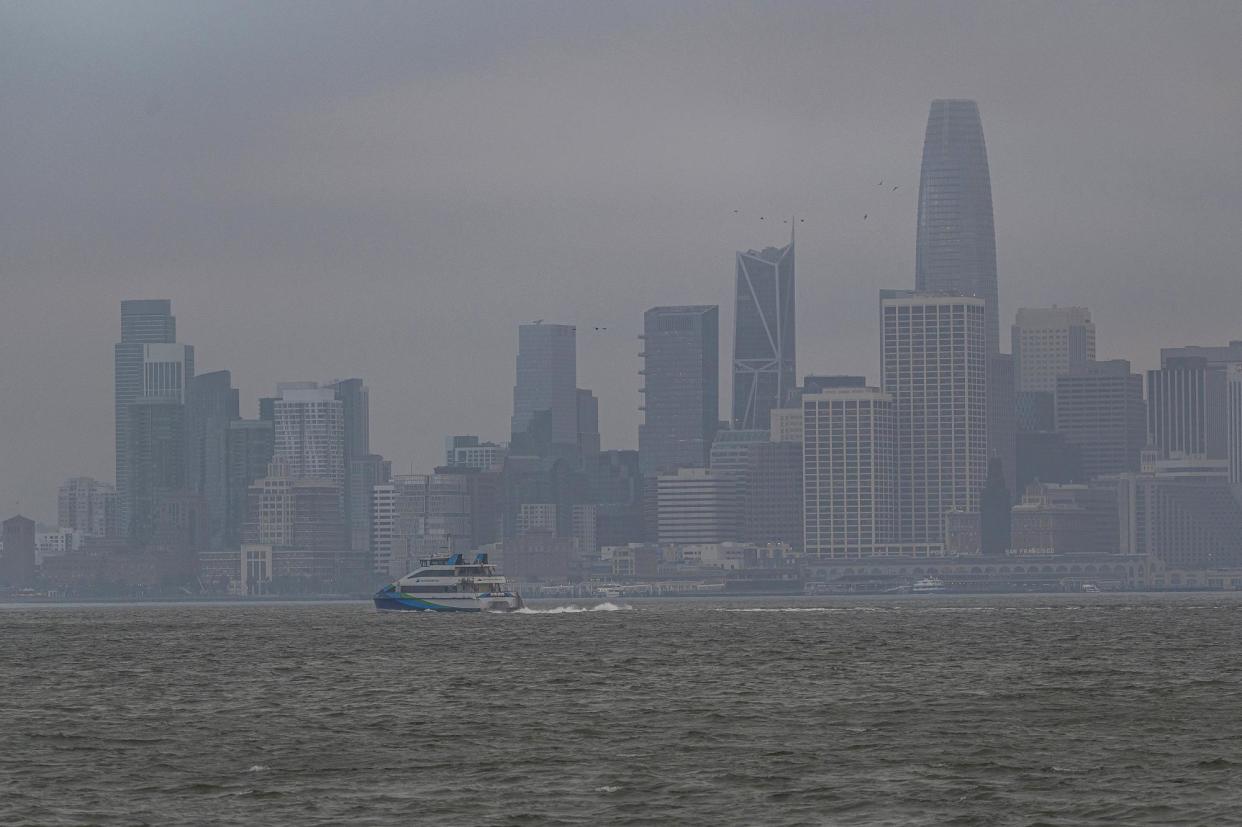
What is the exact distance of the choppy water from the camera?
6819 cm

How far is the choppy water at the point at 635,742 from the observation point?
6819 centimetres

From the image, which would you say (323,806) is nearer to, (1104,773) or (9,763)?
(9,763)

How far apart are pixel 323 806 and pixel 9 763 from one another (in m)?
18.8

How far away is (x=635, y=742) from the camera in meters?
87.5

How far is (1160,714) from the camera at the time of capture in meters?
97.0

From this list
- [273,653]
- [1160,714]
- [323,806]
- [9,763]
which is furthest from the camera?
[273,653]

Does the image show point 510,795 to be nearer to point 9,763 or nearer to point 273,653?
point 9,763

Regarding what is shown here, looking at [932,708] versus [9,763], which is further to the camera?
[932,708]

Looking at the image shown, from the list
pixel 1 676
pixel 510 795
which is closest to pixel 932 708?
pixel 510 795

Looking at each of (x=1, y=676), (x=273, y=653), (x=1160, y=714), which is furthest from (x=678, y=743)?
(x=273, y=653)

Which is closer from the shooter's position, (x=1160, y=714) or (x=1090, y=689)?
(x=1160, y=714)

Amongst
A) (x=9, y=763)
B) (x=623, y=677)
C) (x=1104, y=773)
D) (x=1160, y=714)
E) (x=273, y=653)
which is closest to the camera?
(x=1104, y=773)

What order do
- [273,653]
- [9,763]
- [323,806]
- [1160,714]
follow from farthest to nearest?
[273,653] → [1160,714] → [9,763] → [323,806]

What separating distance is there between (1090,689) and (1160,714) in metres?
15.3
